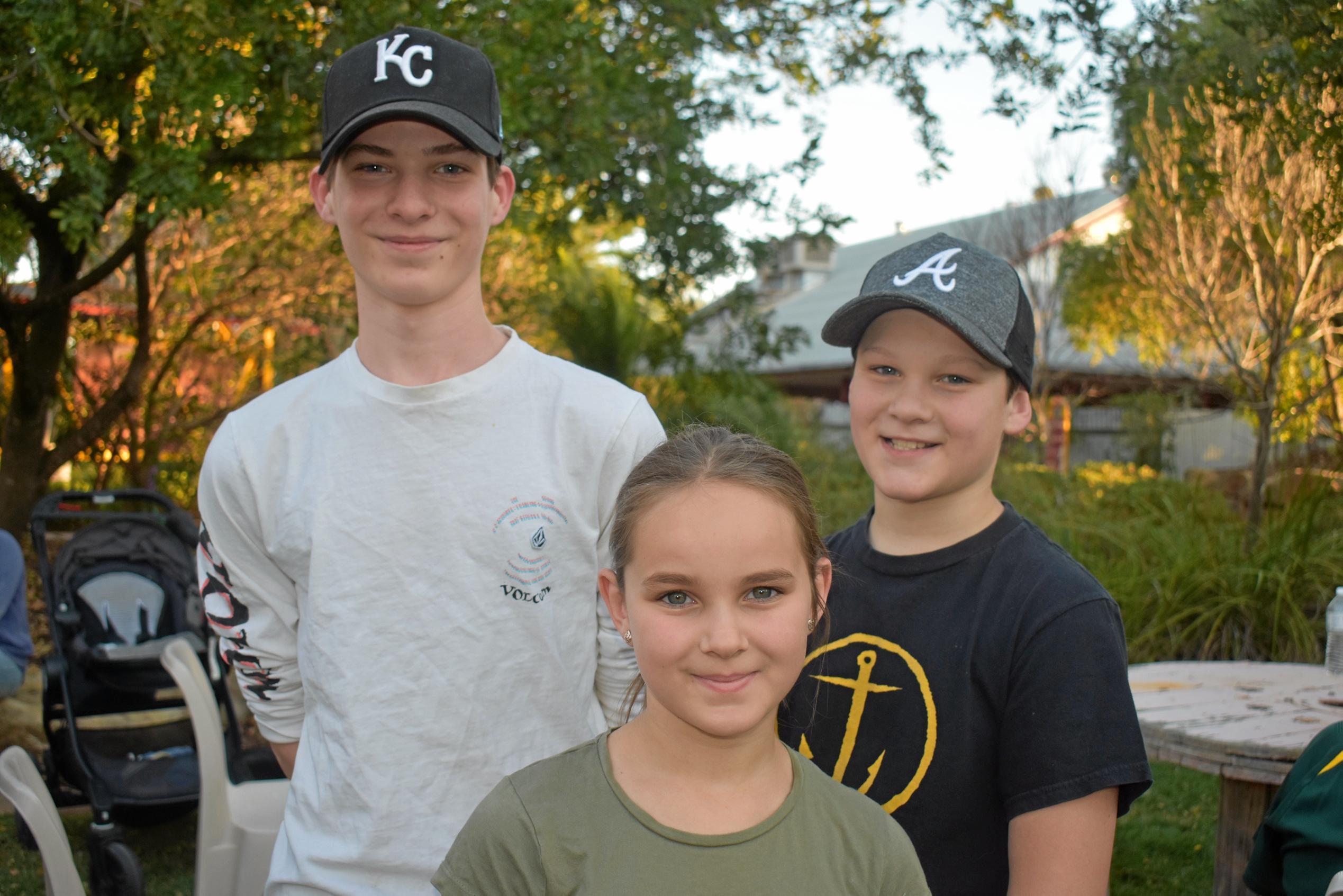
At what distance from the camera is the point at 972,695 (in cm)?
171

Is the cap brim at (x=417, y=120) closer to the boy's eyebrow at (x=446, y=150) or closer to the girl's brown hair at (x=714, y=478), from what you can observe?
the boy's eyebrow at (x=446, y=150)

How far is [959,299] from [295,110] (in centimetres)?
462

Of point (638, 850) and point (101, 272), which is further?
point (101, 272)

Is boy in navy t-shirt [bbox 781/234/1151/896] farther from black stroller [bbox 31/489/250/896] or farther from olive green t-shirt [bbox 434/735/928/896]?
black stroller [bbox 31/489/250/896]

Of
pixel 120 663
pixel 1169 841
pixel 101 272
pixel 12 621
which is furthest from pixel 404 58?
pixel 1169 841

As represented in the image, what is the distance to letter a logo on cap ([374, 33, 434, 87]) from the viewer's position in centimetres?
191

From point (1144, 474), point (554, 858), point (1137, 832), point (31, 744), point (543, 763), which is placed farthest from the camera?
point (1144, 474)

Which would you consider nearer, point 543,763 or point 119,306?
point 543,763

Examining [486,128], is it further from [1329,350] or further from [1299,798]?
[1329,350]

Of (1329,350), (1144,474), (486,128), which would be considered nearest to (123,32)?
(486,128)

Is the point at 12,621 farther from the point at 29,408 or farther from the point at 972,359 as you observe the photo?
the point at 972,359

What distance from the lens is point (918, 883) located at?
1.42m

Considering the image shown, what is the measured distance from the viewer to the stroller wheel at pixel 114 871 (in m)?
4.11

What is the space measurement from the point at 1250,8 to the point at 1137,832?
373 centimetres
